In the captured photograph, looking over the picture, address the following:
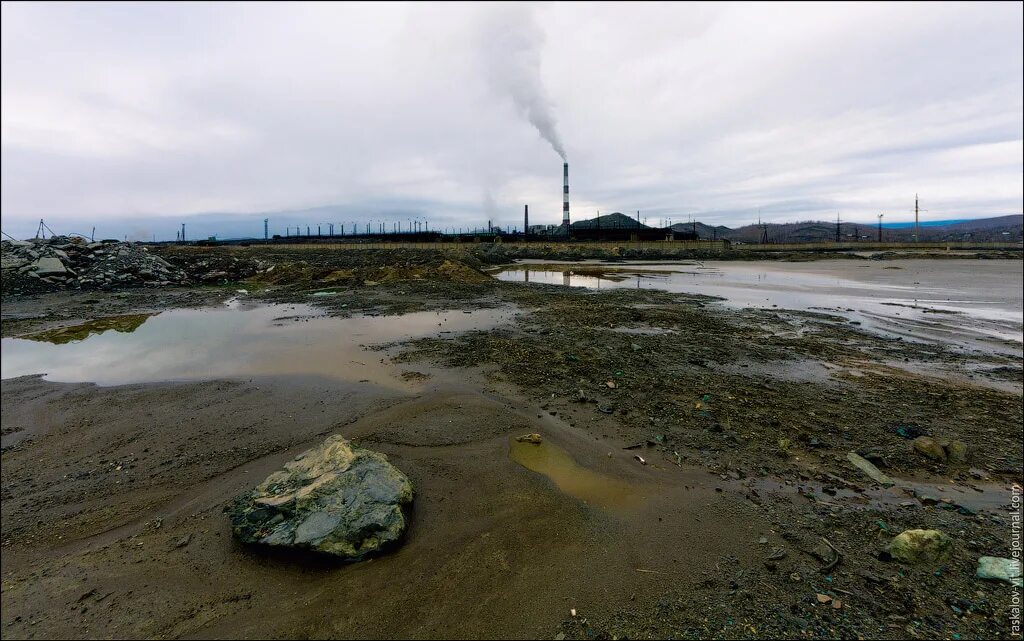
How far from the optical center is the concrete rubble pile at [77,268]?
19.5m

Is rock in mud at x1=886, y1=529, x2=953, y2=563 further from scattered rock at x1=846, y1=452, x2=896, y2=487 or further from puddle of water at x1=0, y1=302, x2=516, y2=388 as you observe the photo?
puddle of water at x1=0, y1=302, x2=516, y2=388

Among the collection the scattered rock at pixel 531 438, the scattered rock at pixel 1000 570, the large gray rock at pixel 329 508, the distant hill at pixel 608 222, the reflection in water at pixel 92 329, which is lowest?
the scattered rock at pixel 1000 570

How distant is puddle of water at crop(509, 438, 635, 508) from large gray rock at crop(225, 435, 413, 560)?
1589mm

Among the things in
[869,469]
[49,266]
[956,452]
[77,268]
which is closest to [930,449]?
[956,452]

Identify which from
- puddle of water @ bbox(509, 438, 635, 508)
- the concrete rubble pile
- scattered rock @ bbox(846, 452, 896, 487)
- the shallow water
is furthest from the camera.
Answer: the concrete rubble pile

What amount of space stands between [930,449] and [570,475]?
4508mm

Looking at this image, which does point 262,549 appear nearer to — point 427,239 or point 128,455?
point 128,455

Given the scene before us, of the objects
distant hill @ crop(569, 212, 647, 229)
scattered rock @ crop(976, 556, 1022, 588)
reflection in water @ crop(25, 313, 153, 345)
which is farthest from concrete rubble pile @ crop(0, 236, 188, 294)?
distant hill @ crop(569, 212, 647, 229)

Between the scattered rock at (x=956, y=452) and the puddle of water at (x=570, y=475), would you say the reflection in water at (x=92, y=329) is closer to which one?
the puddle of water at (x=570, y=475)

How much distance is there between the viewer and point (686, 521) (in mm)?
3779

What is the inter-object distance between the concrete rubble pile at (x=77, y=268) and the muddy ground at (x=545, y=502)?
63.7 feet

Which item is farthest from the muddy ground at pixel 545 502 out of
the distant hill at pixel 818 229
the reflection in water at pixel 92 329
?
the distant hill at pixel 818 229

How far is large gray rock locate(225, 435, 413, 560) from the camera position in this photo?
123 inches

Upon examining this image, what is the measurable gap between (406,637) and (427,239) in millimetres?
76878
